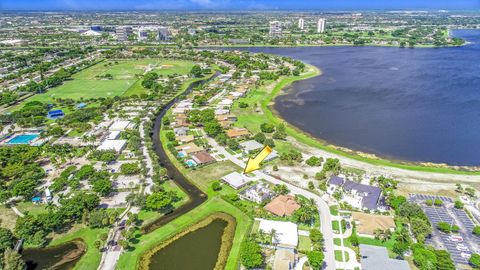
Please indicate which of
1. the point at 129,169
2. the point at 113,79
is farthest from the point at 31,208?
the point at 113,79

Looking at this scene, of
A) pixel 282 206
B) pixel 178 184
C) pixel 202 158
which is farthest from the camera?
pixel 202 158

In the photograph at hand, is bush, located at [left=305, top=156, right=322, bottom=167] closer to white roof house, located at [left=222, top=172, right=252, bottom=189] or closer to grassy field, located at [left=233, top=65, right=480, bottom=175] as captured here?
grassy field, located at [left=233, top=65, right=480, bottom=175]

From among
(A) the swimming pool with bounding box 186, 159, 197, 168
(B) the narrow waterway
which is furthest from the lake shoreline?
(B) the narrow waterway

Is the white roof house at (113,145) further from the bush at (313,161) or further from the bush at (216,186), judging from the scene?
the bush at (313,161)

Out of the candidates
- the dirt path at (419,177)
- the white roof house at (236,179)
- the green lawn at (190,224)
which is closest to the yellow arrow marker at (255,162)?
the white roof house at (236,179)

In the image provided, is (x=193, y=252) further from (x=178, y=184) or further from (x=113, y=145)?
(x=113, y=145)

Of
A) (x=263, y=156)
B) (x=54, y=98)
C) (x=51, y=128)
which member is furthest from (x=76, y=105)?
(x=263, y=156)

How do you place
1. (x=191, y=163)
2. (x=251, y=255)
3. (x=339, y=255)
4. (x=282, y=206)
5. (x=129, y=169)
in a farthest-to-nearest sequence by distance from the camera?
(x=191, y=163)
(x=129, y=169)
(x=282, y=206)
(x=339, y=255)
(x=251, y=255)
